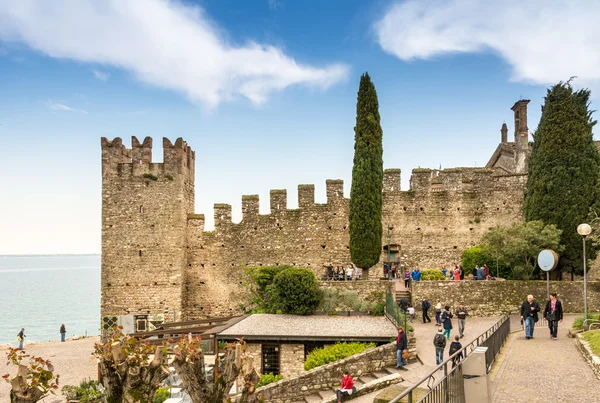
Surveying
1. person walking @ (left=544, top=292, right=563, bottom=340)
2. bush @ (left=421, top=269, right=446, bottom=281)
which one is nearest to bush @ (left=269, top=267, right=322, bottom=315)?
bush @ (left=421, top=269, right=446, bottom=281)

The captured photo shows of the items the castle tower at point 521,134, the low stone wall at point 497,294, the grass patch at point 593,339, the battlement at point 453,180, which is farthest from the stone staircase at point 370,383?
the castle tower at point 521,134

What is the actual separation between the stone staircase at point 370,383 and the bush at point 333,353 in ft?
3.65

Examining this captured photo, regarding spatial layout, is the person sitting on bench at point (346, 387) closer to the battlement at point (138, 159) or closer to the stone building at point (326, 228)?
the stone building at point (326, 228)

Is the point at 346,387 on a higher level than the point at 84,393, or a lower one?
higher

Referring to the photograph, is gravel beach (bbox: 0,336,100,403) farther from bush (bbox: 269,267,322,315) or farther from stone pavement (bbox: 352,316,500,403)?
stone pavement (bbox: 352,316,500,403)

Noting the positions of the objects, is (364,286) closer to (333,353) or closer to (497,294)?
(497,294)

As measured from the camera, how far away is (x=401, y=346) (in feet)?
54.0

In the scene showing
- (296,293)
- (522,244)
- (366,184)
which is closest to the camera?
(296,293)

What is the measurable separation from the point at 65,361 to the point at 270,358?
1185 centimetres

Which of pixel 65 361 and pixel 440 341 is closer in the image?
pixel 440 341

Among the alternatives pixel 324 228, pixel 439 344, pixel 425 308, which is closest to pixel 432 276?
pixel 425 308

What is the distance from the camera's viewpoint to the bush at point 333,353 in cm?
1793

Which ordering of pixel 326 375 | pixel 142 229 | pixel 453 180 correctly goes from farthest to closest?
pixel 453 180 → pixel 142 229 → pixel 326 375

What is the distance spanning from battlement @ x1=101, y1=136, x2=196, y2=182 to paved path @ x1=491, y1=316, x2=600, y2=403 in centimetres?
1874
